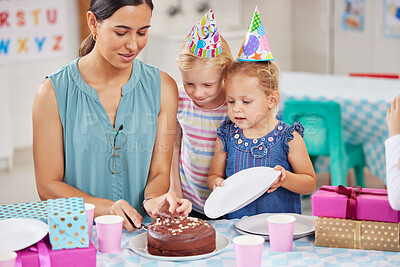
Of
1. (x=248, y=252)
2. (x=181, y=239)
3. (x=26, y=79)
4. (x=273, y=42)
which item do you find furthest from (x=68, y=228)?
(x=273, y=42)

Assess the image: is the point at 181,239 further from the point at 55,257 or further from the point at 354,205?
the point at 354,205

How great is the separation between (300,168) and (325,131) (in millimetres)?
1448

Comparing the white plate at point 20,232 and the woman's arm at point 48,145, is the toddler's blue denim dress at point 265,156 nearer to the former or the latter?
the woman's arm at point 48,145

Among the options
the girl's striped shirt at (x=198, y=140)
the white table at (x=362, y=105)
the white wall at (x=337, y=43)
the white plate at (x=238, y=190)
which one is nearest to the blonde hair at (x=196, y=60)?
A: the girl's striped shirt at (x=198, y=140)

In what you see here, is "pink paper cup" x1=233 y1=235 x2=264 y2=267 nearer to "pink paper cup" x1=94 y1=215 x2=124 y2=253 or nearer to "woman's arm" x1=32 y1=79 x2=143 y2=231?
"pink paper cup" x1=94 y1=215 x2=124 y2=253

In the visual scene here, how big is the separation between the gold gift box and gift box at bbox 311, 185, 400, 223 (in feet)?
0.04

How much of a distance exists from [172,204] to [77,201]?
10.8 inches

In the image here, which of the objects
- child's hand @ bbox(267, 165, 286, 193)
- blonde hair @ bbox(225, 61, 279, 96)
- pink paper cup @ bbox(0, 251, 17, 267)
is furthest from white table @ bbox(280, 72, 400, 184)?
pink paper cup @ bbox(0, 251, 17, 267)

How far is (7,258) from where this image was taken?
1.08 metres

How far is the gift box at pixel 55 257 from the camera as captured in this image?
115 cm

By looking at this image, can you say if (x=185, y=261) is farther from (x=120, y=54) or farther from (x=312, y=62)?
(x=312, y=62)

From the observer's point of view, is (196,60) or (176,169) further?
(176,169)

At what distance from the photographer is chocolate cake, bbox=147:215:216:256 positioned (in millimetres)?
1250

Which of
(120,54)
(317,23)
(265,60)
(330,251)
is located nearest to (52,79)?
(120,54)
